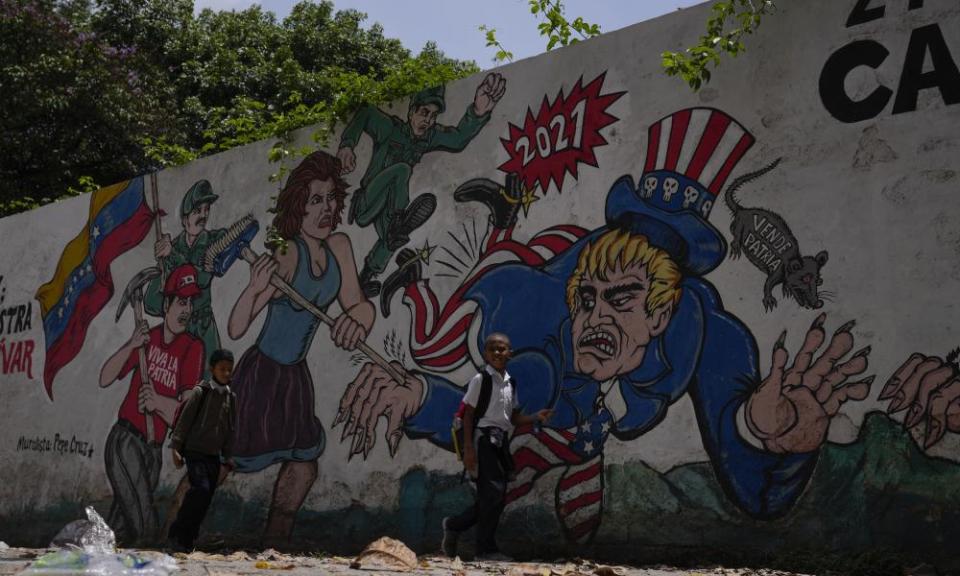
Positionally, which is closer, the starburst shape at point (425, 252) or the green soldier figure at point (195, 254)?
the starburst shape at point (425, 252)

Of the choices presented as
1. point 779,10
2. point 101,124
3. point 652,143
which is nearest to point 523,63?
point 652,143

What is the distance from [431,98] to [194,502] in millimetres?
3278

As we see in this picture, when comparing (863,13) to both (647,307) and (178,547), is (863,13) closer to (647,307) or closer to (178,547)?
(647,307)

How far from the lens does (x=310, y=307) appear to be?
8734mm

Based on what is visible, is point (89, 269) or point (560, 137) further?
point (89, 269)

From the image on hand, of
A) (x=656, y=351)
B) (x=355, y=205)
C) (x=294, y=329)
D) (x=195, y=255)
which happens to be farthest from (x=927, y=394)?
(x=195, y=255)

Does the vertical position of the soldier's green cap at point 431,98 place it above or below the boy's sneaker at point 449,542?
above

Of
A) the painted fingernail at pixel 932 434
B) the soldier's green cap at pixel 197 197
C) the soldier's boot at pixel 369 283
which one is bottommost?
the painted fingernail at pixel 932 434

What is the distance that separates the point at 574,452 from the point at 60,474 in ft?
20.3

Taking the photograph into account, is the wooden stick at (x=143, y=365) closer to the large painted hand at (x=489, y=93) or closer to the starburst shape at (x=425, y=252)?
the starburst shape at (x=425, y=252)

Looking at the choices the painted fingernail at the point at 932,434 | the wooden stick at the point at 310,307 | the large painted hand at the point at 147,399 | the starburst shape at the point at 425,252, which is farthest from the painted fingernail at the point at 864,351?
the large painted hand at the point at 147,399

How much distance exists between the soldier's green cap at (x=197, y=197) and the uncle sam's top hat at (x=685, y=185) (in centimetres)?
447

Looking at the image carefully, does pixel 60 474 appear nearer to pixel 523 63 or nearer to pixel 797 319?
pixel 523 63

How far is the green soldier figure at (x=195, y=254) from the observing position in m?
9.72
